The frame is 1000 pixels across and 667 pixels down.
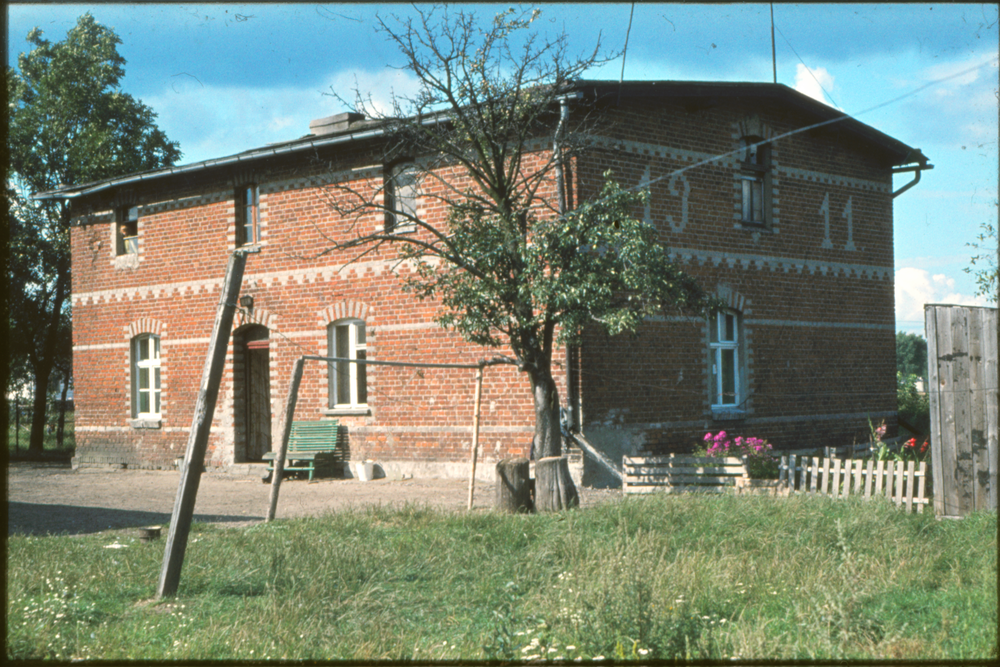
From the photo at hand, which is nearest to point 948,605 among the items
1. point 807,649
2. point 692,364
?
point 807,649

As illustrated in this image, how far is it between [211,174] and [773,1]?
50.5ft

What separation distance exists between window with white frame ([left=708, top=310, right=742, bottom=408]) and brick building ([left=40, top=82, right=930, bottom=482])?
4cm

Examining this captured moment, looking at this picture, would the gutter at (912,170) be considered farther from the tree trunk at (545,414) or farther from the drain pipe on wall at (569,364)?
the tree trunk at (545,414)

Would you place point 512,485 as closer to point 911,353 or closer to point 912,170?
point 912,170

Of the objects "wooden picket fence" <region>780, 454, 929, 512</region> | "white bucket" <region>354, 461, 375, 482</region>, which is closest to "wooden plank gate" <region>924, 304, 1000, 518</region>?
"wooden picket fence" <region>780, 454, 929, 512</region>

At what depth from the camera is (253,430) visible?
19.3 meters

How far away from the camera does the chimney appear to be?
1838cm

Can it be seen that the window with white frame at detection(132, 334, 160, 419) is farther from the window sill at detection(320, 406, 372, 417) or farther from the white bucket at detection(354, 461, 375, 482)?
the white bucket at detection(354, 461, 375, 482)

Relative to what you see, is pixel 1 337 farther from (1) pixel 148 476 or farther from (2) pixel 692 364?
(1) pixel 148 476

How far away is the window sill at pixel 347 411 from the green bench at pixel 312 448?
154mm

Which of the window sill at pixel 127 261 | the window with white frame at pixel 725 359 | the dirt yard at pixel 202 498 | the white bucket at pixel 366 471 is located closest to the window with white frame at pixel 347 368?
the white bucket at pixel 366 471

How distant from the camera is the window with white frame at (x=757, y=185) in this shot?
16984 mm

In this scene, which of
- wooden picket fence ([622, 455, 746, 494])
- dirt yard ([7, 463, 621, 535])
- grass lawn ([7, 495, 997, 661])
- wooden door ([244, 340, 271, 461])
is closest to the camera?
grass lawn ([7, 495, 997, 661])

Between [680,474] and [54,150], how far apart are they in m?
21.8
